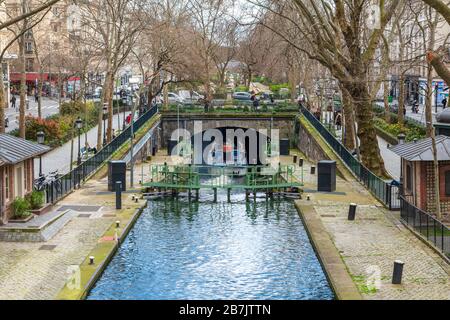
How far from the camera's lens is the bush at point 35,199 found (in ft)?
117

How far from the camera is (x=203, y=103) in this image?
7812 cm

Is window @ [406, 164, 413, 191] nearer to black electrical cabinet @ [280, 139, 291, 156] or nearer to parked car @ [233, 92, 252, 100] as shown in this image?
black electrical cabinet @ [280, 139, 291, 156]

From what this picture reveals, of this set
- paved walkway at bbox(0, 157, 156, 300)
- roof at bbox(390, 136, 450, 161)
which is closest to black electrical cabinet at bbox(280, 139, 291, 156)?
paved walkway at bbox(0, 157, 156, 300)

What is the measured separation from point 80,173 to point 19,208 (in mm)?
13243

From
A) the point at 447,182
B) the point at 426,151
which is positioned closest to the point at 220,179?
the point at 426,151

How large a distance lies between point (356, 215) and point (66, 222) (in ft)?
43.2

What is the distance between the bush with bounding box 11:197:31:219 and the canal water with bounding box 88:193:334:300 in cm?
438

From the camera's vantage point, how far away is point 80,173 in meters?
46.8

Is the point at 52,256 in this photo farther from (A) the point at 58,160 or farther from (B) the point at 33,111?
(B) the point at 33,111

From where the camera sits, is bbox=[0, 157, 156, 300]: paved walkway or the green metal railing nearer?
bbox=[0, 157, 156, 300]: paved walkway

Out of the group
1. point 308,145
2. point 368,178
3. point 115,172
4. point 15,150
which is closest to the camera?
point 15,150

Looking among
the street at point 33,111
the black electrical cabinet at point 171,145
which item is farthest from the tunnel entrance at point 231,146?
the street at point 33,111

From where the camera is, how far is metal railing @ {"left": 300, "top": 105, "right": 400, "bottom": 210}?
40.1 m

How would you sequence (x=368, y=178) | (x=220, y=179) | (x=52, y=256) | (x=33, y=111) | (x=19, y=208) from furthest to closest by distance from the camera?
(x=33, y=111) < (x=220, y=179) < (x=368, y=178) < (x=19, y=208) < (x=52, y=256)
